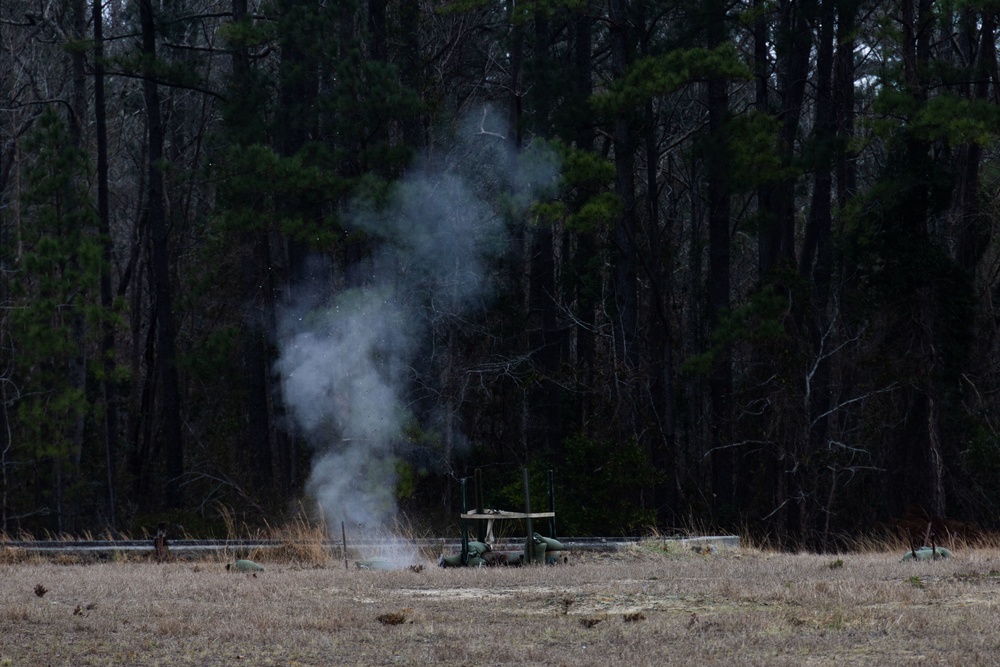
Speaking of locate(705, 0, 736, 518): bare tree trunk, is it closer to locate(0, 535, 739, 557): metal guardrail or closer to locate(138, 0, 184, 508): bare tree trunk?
locate(0, 535, 739, 557): metal guardrail

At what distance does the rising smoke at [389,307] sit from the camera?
25.3 meters

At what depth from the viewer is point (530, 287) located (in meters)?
30.9

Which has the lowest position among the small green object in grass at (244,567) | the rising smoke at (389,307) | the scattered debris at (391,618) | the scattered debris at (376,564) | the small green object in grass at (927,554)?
the small green object in grass at (927,554)

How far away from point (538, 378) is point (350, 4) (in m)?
8.57

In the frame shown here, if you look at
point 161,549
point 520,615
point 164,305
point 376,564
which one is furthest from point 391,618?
point 164,305

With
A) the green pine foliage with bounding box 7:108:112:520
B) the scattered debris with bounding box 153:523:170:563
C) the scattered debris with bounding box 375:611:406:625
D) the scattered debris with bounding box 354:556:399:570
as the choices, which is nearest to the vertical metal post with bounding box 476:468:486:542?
the scattered debris with bounding box 354:556:399:570

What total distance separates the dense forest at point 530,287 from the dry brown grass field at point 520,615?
958cm

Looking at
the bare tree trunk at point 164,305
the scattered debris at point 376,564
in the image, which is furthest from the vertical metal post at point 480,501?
the bare tree trunk at point 164,305

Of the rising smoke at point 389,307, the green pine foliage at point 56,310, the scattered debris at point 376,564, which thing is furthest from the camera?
the green pine foliage at point 56,310

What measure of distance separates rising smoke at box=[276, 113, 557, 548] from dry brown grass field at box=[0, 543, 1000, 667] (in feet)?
34.6

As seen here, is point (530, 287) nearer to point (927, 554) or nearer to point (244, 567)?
point (244, 567)

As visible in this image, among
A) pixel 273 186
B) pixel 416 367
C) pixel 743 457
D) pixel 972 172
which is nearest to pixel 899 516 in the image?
pixel 743 457

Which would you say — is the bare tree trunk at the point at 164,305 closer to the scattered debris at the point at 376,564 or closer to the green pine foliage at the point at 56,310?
the green pine foliage at the point at 56,310

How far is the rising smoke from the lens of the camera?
25.3 metres
